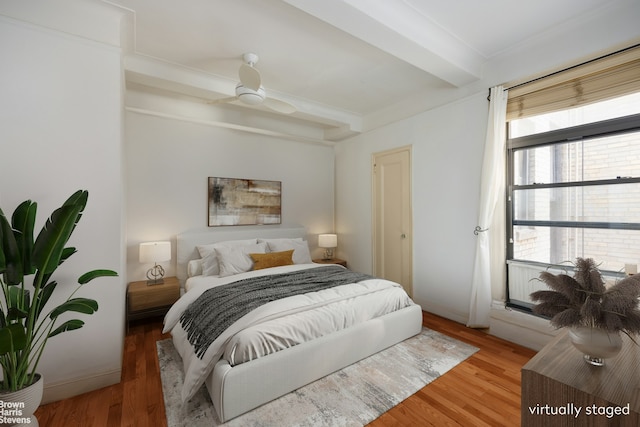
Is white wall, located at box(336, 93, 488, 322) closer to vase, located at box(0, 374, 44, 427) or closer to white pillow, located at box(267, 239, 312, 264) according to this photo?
white pillow, located at box(267, 239, 312, 264)

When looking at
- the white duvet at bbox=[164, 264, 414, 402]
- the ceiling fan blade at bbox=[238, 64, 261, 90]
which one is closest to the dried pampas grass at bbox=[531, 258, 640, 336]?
the white duvet at bbox=[164, 264, 414, 402]

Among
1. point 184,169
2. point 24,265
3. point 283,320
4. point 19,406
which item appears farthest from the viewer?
point 184,169

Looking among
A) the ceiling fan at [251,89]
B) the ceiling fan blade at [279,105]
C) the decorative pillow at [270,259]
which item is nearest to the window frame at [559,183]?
the ceiling fan blade at [279,105]

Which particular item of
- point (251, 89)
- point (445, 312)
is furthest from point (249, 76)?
point (445, 312)

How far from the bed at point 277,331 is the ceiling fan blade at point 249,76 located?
1884mm

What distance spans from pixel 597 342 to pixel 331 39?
2.69 m

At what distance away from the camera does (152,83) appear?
9.91ft

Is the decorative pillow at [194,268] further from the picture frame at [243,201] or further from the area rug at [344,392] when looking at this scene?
the area rug at [344,392]

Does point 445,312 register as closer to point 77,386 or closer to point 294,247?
point 294,247

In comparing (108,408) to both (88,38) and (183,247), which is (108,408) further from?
(88,38)

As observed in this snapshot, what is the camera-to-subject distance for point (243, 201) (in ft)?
13.5

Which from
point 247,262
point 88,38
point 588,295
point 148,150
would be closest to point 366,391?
point 588,295

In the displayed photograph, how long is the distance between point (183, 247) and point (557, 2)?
439 cm

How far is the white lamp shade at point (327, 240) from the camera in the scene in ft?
15.3
